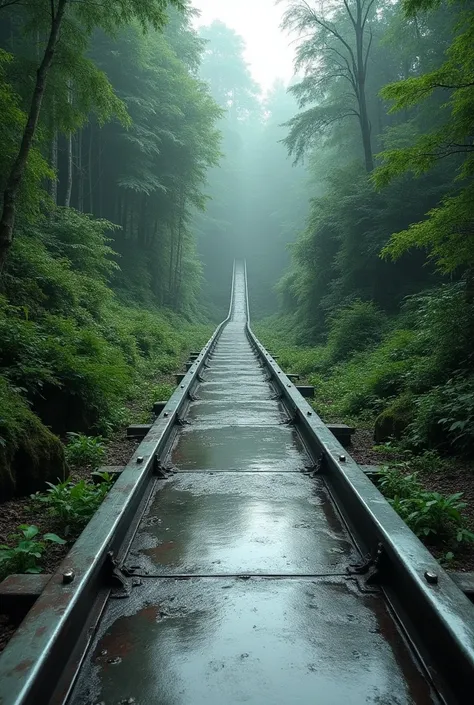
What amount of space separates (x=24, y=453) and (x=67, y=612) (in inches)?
88.2

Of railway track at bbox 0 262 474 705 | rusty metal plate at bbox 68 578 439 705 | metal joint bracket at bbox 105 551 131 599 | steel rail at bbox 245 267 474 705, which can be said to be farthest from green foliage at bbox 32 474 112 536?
steel rail at bbox 245 267 474 705

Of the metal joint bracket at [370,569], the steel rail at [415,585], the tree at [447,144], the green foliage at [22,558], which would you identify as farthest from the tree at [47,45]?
the metal joint bracket at [370,569]

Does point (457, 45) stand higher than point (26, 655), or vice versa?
point (457, 45)

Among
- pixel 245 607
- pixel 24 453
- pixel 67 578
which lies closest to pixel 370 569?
pixel 245 607

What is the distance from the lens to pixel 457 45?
5742 mm

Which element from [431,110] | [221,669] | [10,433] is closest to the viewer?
[221,669]

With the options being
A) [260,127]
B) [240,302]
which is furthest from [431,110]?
[260,127]

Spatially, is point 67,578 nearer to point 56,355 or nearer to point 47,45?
point 56,355

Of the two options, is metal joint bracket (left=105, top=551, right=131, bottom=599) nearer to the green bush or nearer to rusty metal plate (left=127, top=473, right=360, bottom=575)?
rusty metal plate (left=127, top=473, right=360, bottom=575)

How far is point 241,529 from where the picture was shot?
8.62 ft

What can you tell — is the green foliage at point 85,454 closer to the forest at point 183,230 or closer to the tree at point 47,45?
the forest at point 183,230

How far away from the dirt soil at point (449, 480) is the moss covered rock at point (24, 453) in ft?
8.92

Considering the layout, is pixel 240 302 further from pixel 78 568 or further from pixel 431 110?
pixel 78 568

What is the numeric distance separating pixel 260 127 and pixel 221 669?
279 feet
